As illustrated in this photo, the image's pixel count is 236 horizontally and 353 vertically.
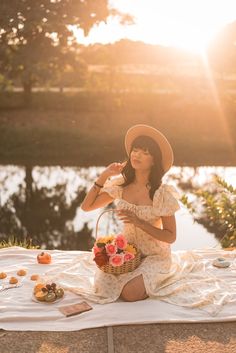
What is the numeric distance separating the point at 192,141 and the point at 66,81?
340 inches

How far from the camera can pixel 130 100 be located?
23.8m

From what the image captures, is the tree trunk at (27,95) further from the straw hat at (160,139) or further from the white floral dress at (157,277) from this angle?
the straw hat at (160,139)

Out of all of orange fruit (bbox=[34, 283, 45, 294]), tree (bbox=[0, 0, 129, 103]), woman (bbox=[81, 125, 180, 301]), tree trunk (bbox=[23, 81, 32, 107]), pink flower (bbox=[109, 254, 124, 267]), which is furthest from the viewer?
tree trunk (bbox=[23, 81, 32, 107])

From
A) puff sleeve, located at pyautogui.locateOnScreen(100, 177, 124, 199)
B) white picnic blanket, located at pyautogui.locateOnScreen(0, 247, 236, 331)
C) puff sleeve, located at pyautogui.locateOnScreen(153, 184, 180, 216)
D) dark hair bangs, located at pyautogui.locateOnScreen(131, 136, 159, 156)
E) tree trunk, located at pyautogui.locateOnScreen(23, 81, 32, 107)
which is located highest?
tree trunk, located at pyautogui.locateOnScreen(23, 81, 32, 107)

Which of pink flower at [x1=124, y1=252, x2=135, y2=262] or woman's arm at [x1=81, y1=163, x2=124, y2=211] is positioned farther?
woman's arm at [x1=81, y1=163, x2=124, y2=211]

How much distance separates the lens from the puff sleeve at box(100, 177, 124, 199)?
486 centimetres

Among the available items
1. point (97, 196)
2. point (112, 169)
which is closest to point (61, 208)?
point (97, 196)

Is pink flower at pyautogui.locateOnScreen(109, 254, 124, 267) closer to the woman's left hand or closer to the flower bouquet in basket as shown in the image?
the flower bouquet in basket

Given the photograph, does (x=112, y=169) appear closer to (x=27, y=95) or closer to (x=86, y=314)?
(x=86, y=314)

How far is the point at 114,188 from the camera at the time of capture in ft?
16.0

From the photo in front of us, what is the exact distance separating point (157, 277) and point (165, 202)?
2.19ft

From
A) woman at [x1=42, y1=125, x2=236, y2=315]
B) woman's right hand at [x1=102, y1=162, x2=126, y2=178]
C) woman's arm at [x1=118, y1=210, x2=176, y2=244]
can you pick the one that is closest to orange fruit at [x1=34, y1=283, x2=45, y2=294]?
woman at [x1=42, y1=125, x2=236, y2=315]

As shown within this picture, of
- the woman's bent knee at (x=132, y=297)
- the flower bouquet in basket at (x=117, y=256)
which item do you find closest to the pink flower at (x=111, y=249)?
the flower bouquet in basket at (x=117, y=256)

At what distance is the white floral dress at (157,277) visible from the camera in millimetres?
4418
